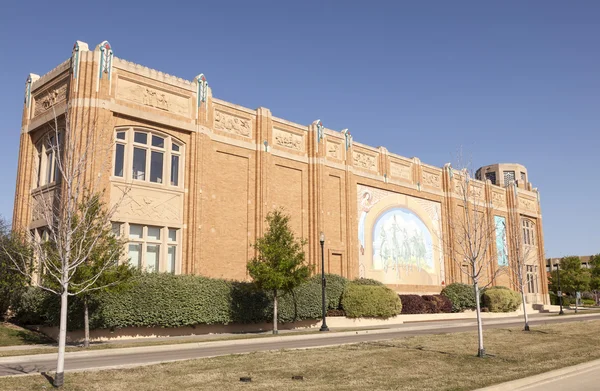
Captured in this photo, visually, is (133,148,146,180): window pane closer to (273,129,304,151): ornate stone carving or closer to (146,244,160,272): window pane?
(146,244,160,272): window pane

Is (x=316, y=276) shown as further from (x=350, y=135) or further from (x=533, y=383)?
(x=533, y=383)

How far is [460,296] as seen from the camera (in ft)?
144

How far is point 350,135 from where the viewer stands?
40469 millimetres

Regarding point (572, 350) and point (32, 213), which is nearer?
point (572, 350)

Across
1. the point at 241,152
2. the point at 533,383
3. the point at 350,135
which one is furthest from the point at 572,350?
the point at 350,135

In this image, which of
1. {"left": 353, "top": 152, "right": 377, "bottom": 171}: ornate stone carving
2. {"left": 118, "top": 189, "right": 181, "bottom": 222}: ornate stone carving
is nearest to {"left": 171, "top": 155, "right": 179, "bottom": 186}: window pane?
{"left": 118, "top": 189, "right": 181, "bottom": 222}: ornate stone carving

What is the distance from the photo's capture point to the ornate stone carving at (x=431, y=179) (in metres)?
47.8

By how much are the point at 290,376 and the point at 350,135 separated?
30.0 m

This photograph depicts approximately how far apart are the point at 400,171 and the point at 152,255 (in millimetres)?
24135

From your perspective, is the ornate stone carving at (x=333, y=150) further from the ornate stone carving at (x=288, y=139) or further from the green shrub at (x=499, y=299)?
the green shrub at (x=499, y=299)

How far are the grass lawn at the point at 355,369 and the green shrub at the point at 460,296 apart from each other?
25.0 meters

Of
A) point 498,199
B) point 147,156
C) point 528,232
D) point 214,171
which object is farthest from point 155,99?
point 528,232

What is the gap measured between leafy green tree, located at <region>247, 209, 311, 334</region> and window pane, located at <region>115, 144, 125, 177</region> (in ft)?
25.9

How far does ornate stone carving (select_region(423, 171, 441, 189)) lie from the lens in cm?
4778
